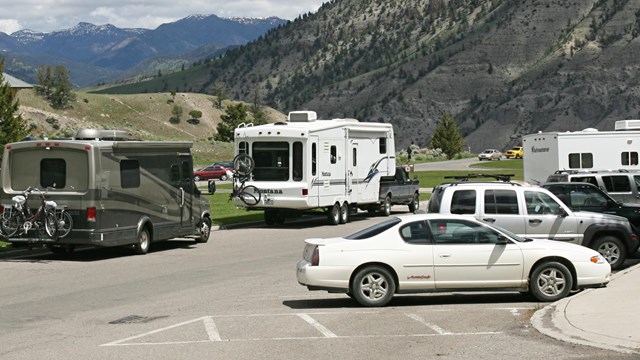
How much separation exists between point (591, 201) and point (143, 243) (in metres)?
10.9

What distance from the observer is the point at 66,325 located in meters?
14.8

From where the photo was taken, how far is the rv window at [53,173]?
2372 centimetres

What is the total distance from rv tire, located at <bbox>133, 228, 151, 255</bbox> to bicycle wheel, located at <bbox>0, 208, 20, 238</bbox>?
9.63 ft

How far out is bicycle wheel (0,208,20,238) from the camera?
23.7 metres

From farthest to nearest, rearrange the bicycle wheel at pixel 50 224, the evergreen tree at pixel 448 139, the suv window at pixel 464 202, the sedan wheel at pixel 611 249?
the evergreen tree at pixel 448 139 → the bicycle wheel at pixel 50 224 → the sedan wheel at pixel 611 249 → the suv window at pixel 464 202

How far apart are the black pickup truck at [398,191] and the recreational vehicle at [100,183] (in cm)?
1391

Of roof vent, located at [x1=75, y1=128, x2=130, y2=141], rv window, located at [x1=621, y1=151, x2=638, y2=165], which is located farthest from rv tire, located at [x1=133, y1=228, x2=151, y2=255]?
rv window, located at [x1=621, y1=151, x2=638, y2=165]

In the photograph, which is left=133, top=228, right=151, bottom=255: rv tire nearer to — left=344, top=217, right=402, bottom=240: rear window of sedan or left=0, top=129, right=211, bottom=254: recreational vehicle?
left=0, top=129, right=211, bottom=254: recreational vehicle

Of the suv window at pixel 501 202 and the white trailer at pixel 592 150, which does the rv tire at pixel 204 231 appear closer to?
the suv window at pixel 501 202

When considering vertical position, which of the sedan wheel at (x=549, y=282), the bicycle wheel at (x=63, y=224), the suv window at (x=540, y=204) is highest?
the suv window at (x=540, y=204)

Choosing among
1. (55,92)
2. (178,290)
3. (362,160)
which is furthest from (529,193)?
(55,92)

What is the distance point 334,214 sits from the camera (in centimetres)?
3428

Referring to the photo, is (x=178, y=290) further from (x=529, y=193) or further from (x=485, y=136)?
(x=485, y=136)

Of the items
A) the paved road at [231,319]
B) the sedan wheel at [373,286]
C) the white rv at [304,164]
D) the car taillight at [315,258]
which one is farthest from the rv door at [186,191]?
the sedan wheel at [373,286]
